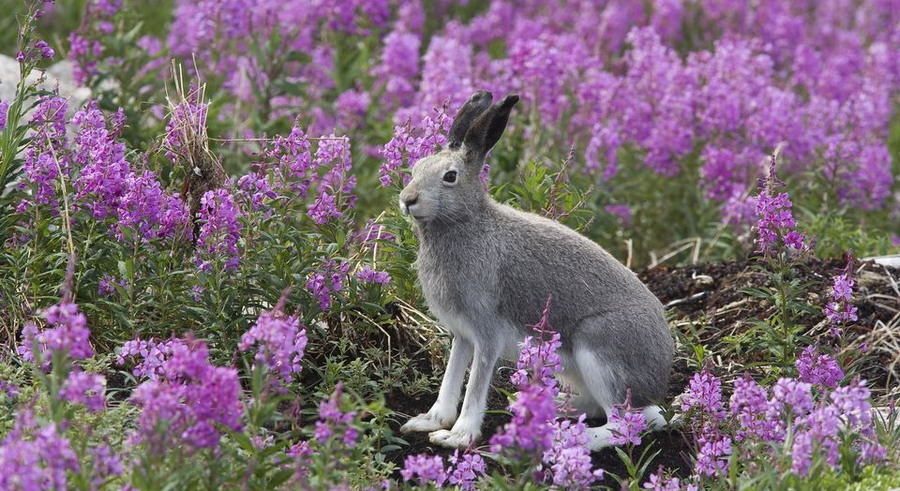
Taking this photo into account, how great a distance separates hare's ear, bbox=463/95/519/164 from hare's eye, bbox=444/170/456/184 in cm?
13

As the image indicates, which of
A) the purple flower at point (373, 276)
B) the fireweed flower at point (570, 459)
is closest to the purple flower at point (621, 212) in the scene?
the purple flower at point (373, 276)

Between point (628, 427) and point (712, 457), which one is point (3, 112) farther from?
point (712, 457)

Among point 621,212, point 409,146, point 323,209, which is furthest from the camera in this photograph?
point 621,212

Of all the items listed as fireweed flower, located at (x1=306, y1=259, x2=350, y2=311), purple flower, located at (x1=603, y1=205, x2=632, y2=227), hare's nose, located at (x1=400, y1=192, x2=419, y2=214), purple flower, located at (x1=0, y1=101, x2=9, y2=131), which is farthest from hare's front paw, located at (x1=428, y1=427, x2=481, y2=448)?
purple flower, located at (x1=603, y1=205, x2=632, y2=227)

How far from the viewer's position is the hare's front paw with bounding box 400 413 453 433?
6.02 m

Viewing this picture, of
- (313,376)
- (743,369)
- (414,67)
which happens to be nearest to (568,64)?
(414,67)

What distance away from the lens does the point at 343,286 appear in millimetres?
6273

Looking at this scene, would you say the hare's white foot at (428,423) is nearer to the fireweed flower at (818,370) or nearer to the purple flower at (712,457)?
the purple flower at (712,457)

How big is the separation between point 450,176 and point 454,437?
1227mm

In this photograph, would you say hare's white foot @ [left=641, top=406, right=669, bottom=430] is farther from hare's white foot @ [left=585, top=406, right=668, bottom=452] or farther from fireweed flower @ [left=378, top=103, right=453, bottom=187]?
fireweed flower @ [left=378, top=103, right=453, bottom=187]

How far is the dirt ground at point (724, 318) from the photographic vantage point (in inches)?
237

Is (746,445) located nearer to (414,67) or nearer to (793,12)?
(414,67)

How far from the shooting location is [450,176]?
19.3ft

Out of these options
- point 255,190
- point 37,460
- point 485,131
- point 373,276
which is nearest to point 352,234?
point 373,276
